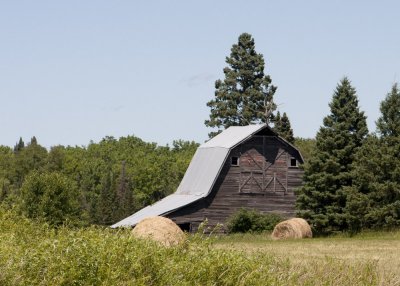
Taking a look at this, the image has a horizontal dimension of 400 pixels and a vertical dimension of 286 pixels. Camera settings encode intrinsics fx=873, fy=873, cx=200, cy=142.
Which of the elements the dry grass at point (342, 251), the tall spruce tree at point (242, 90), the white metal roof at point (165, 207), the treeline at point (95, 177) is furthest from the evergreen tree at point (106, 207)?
the dry grass at point (342, 251)

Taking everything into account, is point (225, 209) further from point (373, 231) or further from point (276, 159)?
point (373, 231)

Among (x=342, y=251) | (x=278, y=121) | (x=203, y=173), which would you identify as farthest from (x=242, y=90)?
(x=342, y=251)

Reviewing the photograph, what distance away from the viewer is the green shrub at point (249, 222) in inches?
2160

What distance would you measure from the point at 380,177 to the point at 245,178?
1278 centimetres

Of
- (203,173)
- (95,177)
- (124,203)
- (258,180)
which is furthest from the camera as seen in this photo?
(95,177)

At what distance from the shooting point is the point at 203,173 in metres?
58.6

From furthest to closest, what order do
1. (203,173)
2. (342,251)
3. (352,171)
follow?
(203,173), (352,171), (342,251)

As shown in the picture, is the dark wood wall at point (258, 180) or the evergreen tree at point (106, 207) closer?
the dark wood wall at point (258, 180)

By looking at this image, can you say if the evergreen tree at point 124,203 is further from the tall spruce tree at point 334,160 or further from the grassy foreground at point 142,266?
the grassy foreground at point 142,266

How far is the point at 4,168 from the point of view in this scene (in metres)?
140

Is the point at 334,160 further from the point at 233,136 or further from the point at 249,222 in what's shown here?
the point at 233,136

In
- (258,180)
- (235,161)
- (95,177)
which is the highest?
(95,177)

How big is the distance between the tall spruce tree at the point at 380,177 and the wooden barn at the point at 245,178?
1015 cm

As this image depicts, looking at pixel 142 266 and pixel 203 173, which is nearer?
pixel 142 266
